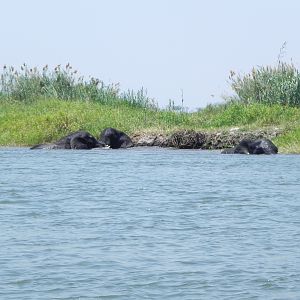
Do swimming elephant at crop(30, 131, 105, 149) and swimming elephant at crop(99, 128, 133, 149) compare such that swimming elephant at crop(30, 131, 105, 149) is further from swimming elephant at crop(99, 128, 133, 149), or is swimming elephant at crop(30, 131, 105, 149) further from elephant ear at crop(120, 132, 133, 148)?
elephant ear at crop(120, 132, 133, 148)

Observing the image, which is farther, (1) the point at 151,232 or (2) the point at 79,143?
(2) the point at 79,143

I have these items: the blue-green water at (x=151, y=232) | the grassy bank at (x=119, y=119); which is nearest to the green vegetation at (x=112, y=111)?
the grassy bank at (x=119, y=119)

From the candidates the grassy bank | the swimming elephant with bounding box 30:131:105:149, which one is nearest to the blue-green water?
the swimming elephant with bounding box 30:131:105:149

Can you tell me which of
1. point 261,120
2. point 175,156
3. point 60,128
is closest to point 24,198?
point 175,156

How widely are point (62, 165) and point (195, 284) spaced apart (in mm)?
18063

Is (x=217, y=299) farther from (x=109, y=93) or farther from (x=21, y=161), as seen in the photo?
(x=109, y=93)

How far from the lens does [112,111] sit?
42.5 metres

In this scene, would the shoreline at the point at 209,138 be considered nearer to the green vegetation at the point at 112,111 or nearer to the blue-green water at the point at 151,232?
the green vegetation at the point at 112,111

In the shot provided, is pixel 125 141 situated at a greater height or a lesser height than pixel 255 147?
greater

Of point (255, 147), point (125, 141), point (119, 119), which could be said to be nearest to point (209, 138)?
point (125, 141)

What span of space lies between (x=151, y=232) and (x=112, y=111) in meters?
26.6

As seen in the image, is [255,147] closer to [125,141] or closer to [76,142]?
[125,141]

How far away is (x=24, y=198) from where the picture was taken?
21031 millimetres

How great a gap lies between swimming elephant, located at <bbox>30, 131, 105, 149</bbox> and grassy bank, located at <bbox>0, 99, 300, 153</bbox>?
66.6 inches
